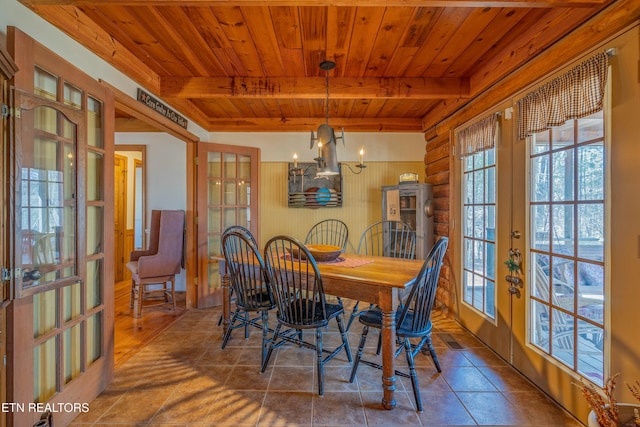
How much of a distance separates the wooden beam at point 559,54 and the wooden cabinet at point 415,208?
0.94 m

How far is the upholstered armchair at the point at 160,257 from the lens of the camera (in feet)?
11.1

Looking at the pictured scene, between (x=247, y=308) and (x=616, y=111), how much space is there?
2.72m

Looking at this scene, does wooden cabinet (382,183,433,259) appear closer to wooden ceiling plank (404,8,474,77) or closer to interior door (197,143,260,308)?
wooden ceiling plank (404,8,474,77)

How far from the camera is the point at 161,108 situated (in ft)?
9.52

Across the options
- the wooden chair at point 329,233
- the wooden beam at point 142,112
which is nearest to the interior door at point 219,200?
the wooden beam at point 142,112

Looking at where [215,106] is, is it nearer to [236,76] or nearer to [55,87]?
[236,76]

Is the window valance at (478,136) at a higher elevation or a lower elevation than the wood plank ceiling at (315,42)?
lower

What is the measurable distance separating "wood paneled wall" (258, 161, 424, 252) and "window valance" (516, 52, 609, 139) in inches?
85.3

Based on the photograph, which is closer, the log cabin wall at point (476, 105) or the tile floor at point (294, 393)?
the log cabin wall at point (476, 105)

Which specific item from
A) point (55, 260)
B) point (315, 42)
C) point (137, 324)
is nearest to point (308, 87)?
point (315, 42)

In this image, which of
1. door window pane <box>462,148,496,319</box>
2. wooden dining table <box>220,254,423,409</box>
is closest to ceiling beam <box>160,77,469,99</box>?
door window pane <box>462,148,496,319</box>

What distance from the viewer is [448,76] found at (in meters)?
2.83

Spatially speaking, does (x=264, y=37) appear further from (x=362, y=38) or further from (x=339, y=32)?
(x=362, y=38)

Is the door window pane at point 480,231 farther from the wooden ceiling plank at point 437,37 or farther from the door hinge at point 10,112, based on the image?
the door hinge at point 10,112
